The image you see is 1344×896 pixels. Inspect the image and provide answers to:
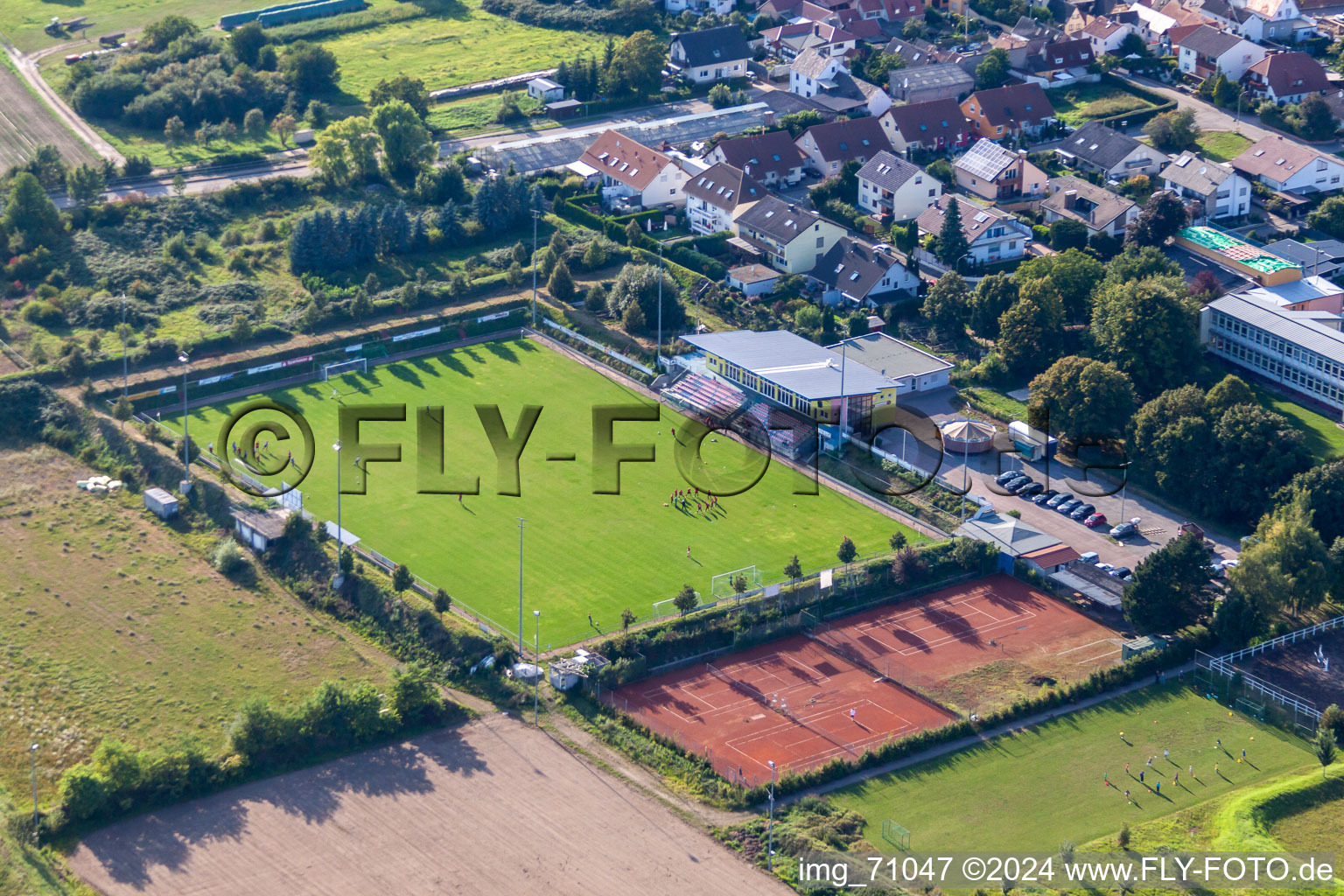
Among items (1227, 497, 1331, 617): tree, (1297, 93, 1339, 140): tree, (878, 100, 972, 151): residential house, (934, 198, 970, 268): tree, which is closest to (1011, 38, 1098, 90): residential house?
(878, 100, 972, 151): residential house

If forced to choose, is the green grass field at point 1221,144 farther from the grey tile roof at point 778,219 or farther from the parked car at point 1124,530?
the parked car at point 1124,530

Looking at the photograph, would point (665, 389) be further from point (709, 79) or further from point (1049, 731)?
point (709, 79)

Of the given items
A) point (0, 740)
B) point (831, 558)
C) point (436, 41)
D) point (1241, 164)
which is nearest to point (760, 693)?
point (831, 558)

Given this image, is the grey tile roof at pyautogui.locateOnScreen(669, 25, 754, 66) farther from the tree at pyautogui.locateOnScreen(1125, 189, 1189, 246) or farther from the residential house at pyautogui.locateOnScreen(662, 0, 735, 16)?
the tree at pyautogui.locateOnScreen(1125, 189, 1189, 246)

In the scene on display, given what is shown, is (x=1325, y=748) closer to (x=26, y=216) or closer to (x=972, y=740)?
(x=972, y=740)

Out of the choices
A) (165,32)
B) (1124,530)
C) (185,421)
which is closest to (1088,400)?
(1124,530)
